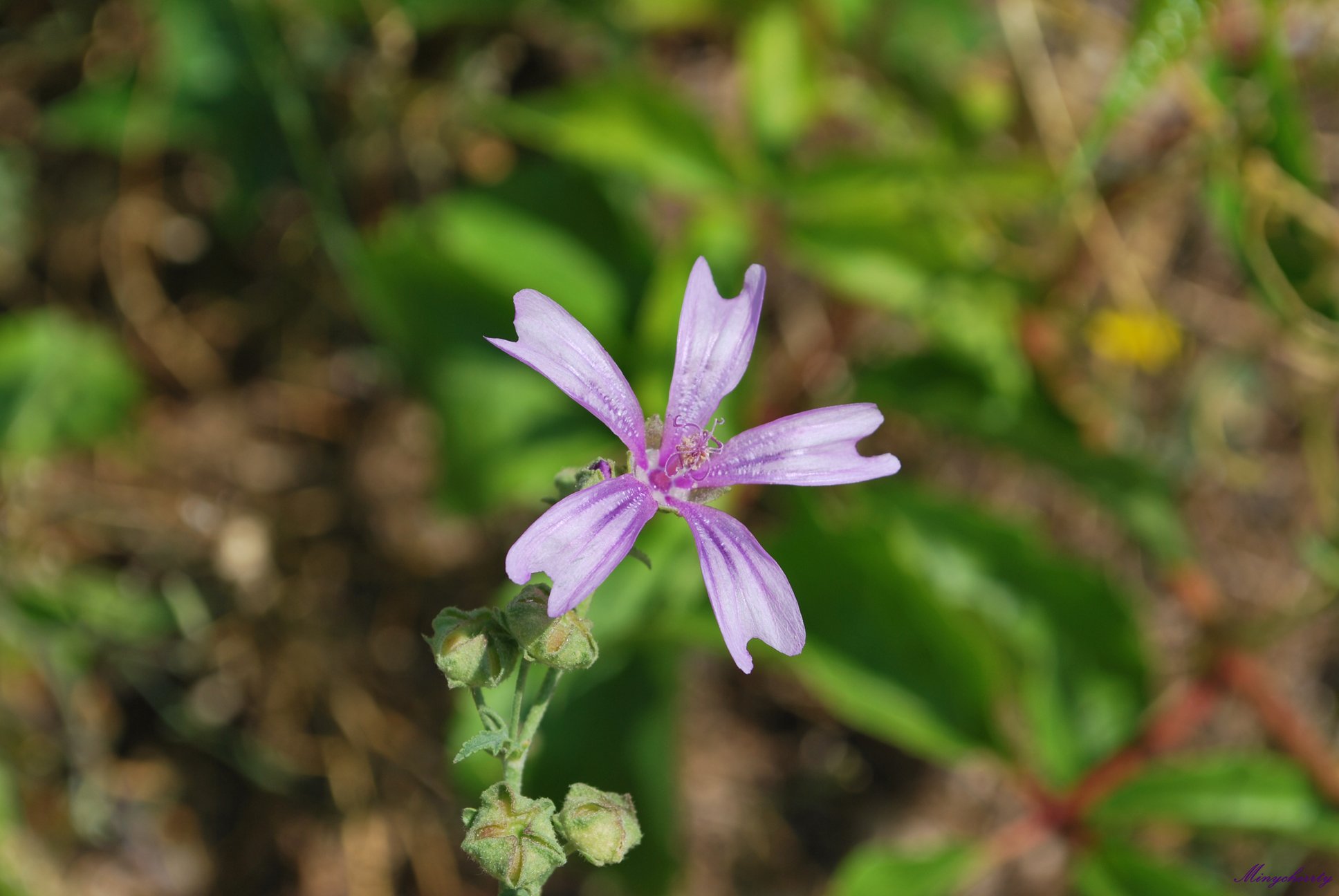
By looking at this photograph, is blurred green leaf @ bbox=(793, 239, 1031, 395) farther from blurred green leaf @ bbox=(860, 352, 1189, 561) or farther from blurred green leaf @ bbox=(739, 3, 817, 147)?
blurred green leaf @ bbox=(739, 3, 817, 147)

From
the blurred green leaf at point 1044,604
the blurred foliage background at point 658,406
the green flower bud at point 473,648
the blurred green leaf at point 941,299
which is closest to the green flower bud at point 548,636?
the green flower bud at point 473,648

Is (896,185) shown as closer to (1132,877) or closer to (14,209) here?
(1132,877)

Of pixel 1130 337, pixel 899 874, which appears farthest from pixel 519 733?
pixel 1130 337

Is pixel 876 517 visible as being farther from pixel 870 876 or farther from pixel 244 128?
pixel 244 128

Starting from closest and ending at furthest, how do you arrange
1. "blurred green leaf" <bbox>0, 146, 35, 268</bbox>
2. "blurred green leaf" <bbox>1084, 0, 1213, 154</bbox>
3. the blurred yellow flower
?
"blurred green leaf" <bbox>1084, 0, 1213, 154</bbox>, the blurred yellow flower, "blurred green leaf" <bbox>0, 146, 35, 268</bbox>

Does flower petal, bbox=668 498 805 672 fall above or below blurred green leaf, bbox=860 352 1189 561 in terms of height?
above

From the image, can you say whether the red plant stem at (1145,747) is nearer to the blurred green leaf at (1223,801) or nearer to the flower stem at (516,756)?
the blurred green leaf at (1223,801)

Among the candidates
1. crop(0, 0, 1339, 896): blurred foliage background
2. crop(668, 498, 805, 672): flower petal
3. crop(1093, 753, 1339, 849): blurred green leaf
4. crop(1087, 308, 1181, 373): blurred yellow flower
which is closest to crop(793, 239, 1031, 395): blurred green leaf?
crop(0, 0, 1339, 896): blurred foliage background

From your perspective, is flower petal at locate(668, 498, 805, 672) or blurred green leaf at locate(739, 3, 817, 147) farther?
blurred green leaf at locate(739, 3, 817, 147)
